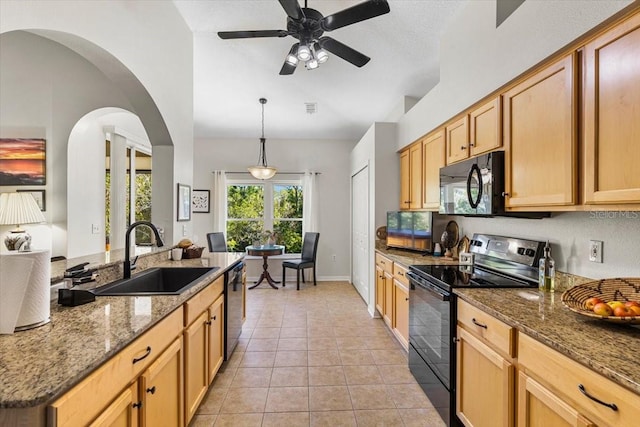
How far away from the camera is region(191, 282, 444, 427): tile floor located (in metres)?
2.08

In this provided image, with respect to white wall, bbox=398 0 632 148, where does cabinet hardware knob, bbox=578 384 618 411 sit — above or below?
below

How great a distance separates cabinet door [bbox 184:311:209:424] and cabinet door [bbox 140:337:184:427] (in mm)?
84

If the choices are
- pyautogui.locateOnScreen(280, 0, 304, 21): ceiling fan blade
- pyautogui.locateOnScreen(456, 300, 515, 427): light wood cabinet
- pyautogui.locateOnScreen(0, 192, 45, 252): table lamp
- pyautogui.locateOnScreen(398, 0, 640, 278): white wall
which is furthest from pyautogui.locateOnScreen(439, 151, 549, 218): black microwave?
pyautogui.locateOnScreen(0, 192, 45, 252): table lamp

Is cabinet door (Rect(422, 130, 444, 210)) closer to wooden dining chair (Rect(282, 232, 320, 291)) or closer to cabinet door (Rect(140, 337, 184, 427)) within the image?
cabinet door (Rect(140, 337, 184, 427))

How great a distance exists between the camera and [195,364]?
1937mm

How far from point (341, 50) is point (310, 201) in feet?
12.0

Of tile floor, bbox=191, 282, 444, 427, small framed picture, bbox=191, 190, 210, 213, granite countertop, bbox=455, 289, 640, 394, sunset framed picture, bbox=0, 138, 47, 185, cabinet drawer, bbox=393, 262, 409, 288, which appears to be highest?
sunset framed picture, bbox=0, 138, 47, 185

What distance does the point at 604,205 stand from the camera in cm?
139

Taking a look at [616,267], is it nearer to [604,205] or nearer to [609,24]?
[604,205]

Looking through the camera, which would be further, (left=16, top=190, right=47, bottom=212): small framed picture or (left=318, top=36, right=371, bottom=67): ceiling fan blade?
(left=16, top=190, right=47, bottom=212): small framed picture

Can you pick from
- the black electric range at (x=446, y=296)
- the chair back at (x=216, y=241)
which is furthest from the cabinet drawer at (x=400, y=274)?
the chair back at (x=216, y=241)

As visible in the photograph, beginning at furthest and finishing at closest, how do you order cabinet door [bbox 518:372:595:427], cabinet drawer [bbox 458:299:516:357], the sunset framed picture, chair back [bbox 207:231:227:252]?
chair back [bbox 207:231:227:252] < the sunset framed picture < cabinet drawer [bbox 458:299:516:357] < cabinet door [bbox 518:372:595:427]

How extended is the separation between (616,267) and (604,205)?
441mm

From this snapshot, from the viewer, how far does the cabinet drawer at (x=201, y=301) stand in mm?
1773
